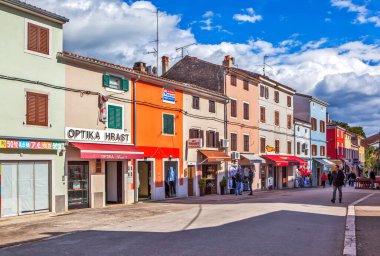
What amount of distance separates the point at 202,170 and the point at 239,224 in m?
18.1

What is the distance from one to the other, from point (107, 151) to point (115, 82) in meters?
3.89

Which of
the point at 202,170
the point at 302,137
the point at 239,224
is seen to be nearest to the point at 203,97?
the point at 202,170

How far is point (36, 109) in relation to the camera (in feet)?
63.5

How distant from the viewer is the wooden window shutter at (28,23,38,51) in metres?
19.1

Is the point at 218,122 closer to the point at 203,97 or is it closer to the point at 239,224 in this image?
the point at 203,97

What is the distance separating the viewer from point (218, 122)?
33500 mm

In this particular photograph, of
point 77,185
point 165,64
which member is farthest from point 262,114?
point 77,185

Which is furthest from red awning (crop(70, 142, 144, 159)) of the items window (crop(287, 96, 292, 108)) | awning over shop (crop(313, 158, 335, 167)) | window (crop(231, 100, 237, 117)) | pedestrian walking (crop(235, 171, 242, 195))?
awning over shop (crop(313, 158, 335, 167))

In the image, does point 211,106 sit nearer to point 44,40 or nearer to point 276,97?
point 276,97

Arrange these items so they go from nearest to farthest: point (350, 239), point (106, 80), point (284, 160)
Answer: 1. point (350, 239)
2. point (106, 80)
3. point (284, 160)

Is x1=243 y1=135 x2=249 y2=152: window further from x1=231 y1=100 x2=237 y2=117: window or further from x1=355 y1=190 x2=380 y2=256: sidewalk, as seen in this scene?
x1=355 y1=190 x2=380 y2=256: sidewalk

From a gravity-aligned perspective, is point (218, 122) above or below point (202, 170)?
above

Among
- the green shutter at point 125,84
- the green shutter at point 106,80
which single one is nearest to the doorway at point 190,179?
the green shutter at point 125,84

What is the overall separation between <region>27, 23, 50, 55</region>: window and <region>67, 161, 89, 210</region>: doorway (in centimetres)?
497
